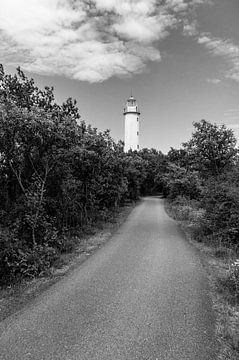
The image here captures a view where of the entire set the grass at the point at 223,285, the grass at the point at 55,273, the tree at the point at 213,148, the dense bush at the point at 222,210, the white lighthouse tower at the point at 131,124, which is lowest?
the grass at the point at 55,273

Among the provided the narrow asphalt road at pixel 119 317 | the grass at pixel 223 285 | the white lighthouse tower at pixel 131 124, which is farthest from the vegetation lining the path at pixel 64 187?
the white lighthouse tower at pixel 131 124

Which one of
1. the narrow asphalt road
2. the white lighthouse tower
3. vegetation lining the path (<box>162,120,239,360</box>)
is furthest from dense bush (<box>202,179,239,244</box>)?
the white lighthouse tower

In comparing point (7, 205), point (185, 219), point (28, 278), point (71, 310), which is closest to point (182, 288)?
point (71, 310)

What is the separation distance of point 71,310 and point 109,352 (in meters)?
1.51

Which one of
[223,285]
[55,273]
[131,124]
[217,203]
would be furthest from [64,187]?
[131,124]

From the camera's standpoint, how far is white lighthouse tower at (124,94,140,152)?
2019 inches

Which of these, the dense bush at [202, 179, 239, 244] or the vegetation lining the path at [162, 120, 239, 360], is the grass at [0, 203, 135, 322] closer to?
the vegetation lining the path at [162, 120, 239, 360]

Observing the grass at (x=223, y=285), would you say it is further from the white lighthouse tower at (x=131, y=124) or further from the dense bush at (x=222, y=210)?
the white lighthouse tower at (x=131, y=124)

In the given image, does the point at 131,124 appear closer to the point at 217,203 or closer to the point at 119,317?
the point at 217,203

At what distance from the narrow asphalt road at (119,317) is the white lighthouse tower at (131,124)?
1758 inches

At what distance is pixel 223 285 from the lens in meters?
6.43

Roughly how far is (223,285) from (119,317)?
2.93m

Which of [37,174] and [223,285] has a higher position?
[37,174]

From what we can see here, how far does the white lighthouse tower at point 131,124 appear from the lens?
2019 inches
